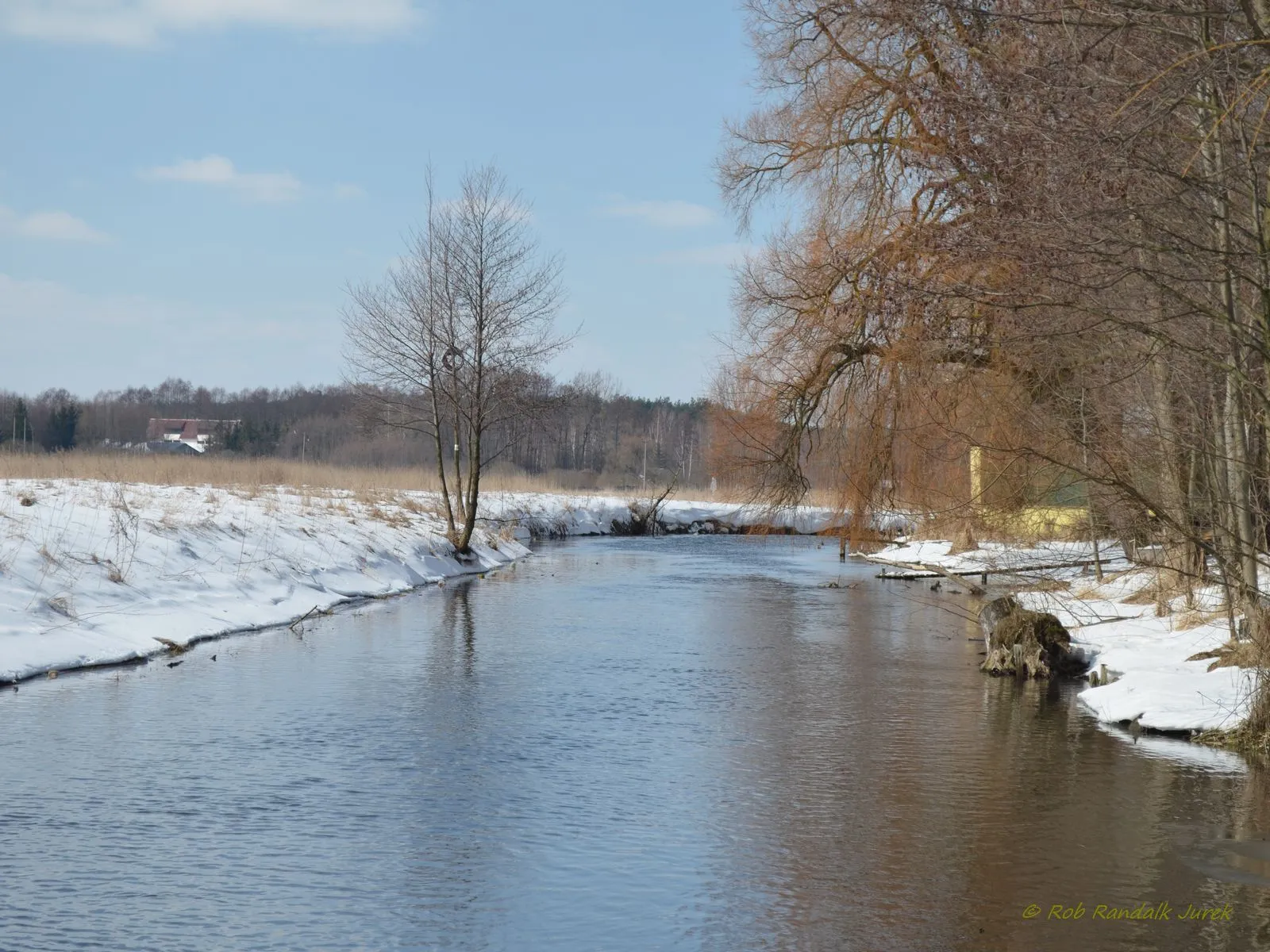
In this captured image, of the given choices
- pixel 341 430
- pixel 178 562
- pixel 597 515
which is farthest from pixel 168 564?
pixel 341 430

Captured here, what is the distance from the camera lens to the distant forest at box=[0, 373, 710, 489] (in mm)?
102250

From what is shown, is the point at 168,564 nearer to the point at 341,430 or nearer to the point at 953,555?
the point at 953,555

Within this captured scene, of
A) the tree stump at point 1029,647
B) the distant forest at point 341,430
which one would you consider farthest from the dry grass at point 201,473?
the distant forest at point 341,430

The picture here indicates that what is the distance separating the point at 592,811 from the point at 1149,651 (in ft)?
26.3

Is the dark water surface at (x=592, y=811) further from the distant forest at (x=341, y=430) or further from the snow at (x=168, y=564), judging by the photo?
the distant forest at (x=341, y=430)

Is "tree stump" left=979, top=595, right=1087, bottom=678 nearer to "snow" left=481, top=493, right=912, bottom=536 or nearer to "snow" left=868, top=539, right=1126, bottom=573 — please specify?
"snow" left=868, top=539, right=1126, bottom=573

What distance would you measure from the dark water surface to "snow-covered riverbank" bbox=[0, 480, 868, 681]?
0.90 m

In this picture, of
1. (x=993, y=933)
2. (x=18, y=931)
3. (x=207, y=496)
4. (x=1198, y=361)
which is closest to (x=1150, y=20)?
(x=1198, y=361)

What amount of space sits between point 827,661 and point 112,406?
139 m

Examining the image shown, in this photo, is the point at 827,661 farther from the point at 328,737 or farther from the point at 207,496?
the point at 207,496

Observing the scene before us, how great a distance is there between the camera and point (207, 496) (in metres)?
26.1

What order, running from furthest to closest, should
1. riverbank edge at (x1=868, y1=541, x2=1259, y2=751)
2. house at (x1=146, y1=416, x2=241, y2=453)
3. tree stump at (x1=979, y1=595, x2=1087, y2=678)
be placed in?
1. house at (x1=146, y1=416, x2=241, y2=453)
2. tree stump at (x1=979, y1=595, x2=1087, y2=678)
3. riverbank edge at (x1=868, y1=541, x2=1259, y2=751)

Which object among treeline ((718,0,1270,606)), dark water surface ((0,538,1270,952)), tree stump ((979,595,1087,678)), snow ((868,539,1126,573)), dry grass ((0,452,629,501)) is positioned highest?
treeline ((718,0,1270,606))

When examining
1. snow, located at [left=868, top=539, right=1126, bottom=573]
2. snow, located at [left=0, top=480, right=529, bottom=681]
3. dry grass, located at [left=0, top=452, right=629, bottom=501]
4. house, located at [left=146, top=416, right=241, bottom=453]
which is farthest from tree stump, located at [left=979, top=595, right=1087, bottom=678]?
house, located at [left=146, top=416, right=241, bottom=453]
